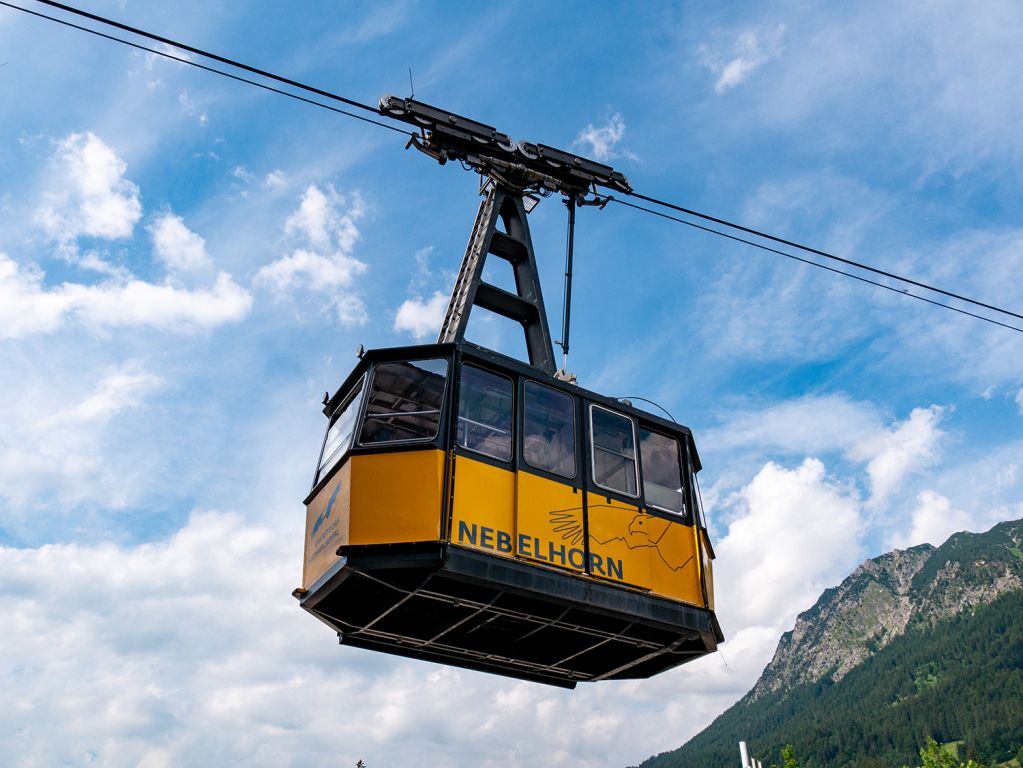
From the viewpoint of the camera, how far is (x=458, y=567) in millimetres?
9328

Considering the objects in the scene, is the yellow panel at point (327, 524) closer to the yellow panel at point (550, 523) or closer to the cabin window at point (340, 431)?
the cabin window at point (340, 431)

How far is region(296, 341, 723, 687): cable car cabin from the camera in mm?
9531

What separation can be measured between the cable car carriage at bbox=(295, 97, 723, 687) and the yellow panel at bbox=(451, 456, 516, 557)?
0.02 meters

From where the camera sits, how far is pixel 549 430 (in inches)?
423

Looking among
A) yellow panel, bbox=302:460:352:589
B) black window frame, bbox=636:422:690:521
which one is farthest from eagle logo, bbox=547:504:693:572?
yellow panel, bbox=302:460:352:589

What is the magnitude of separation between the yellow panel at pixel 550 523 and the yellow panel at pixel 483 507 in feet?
0.42

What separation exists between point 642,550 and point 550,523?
4.82ft

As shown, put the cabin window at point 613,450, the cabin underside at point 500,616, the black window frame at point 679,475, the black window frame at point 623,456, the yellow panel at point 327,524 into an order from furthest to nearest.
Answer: the black window frame at point 679,475, the cabin window at point 613,450, the black window frame at point 623,456, the yellow panel at point 327,524, the cabin underside at point 500,616

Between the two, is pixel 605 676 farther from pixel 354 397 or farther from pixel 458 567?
pixel 354 397

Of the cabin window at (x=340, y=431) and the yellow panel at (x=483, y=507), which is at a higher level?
the cabin window at (x=340, y=431)

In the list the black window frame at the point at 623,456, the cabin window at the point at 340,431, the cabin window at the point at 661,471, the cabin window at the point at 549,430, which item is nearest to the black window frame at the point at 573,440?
the cabin window at the point at 549,430

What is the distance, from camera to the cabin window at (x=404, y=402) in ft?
32.9

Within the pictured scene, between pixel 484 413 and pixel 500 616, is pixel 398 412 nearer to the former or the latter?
pixel 484 413

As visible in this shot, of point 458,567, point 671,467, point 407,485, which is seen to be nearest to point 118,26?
point 407,485
